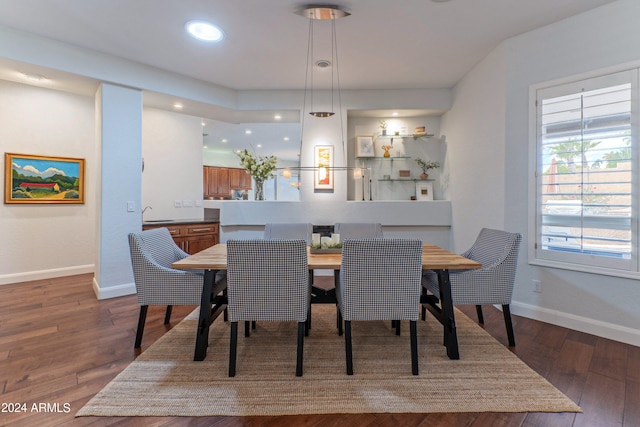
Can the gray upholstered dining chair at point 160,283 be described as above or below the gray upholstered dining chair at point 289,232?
below

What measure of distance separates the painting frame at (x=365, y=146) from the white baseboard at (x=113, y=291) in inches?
142

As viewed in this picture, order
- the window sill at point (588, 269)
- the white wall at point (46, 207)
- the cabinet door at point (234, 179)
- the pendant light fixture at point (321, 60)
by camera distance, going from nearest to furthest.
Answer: the window sill at point (588, 269)
the pendant light fixture at point (321, 60)
the white wall at point (46, 207)
the cabinet door at point (234, 179)

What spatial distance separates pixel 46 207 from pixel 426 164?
5560 mm

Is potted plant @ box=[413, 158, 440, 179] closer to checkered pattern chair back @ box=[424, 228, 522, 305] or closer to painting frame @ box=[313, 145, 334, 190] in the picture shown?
painting frame @ box=[313, 145, 334, 190]

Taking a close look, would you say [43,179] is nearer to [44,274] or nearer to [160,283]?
[44,274]

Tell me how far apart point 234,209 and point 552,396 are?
12.8 feet

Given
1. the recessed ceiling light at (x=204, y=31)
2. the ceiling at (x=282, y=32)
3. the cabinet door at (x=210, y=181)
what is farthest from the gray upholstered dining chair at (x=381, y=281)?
the cabinet door at (x=210, y=181)

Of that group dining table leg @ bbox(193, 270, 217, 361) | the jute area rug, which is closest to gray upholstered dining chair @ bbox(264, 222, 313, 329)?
the jute area rug

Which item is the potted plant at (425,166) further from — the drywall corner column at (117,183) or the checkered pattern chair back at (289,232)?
the drywall corner column at (117,183)

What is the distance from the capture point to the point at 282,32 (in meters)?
2.91

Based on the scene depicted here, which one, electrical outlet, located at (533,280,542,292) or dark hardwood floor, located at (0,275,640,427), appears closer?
dark hardwood floor, located at (0,275,640,427)

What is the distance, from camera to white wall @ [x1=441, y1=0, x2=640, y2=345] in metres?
2.43

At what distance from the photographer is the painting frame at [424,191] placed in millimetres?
4641

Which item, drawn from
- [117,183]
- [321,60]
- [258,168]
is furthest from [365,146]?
[117,183]
